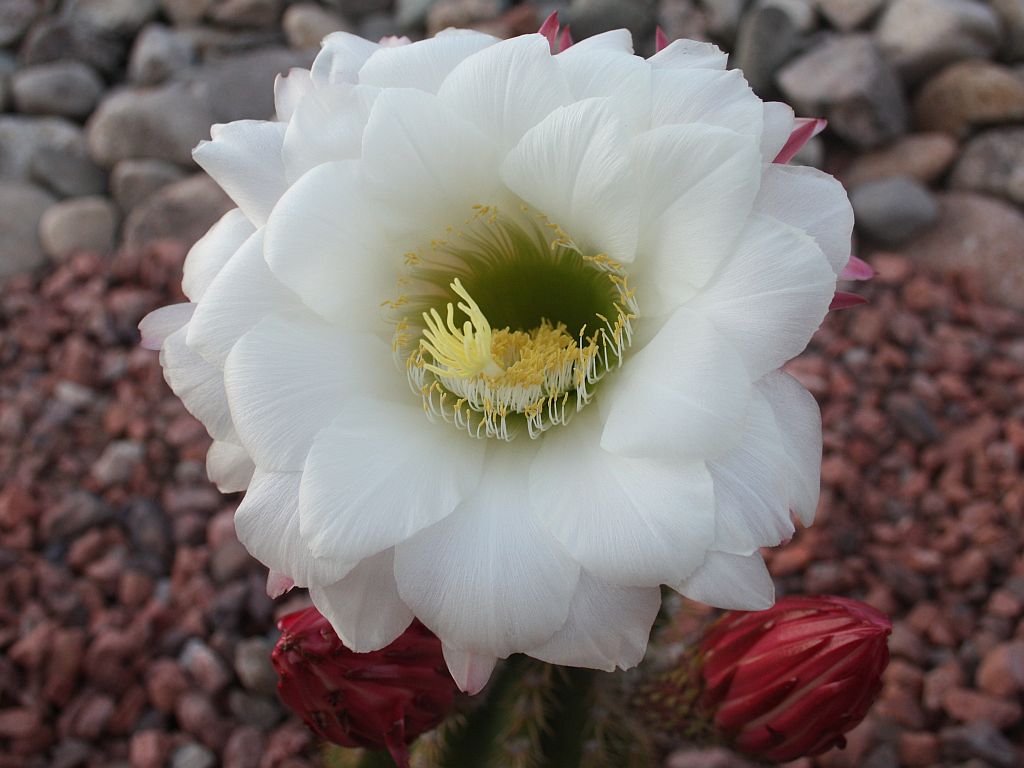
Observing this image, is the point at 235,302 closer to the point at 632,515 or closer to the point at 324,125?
the point at 324,125

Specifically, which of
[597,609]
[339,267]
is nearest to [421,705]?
[597,609]

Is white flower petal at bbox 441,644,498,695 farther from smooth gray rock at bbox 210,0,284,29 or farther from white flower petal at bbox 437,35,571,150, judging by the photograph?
smooth gray rock at bbox 210,0,284,29

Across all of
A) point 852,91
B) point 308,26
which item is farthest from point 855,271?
point 308,26

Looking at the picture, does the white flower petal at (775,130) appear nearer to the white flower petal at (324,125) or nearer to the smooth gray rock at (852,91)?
the white flower petal at (324,125)

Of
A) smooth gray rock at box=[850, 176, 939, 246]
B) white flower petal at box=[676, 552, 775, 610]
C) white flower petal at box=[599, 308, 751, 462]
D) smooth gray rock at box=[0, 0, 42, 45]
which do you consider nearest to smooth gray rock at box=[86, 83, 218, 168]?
smooth gray rock at box=[0, 0, 42, 45]

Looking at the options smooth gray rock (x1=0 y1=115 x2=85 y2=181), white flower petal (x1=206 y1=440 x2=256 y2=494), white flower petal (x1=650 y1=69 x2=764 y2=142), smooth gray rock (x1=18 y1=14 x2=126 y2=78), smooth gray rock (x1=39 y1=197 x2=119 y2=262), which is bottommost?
smooth gray rock (x1=39 y1=197 x2=119 y2=262)

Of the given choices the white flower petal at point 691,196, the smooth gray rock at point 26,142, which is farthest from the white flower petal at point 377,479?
the smooth gray rock at point 26,142
